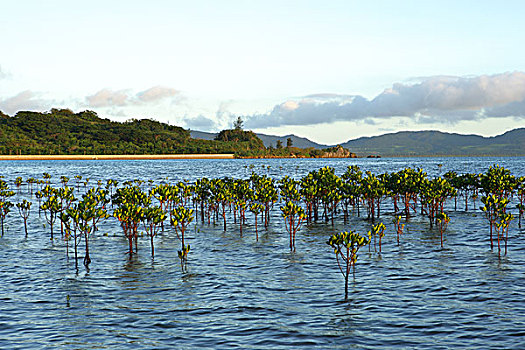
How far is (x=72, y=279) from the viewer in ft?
69.7

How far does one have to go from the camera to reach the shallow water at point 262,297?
14938 millimetres

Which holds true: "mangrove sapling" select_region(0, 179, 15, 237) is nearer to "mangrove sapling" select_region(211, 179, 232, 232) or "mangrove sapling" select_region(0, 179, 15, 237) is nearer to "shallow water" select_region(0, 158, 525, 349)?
"shallow water" select_region(0, 158, 525, 349)

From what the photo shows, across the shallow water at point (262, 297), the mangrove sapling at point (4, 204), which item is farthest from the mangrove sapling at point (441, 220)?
the mangrove sapling at point (4, 204)

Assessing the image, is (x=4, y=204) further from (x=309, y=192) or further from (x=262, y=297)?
(x=262, y=297)

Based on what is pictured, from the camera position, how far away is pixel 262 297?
18.8m

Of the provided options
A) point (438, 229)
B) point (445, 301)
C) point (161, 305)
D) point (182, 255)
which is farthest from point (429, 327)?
point (438, 229)

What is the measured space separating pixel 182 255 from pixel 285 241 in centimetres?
867

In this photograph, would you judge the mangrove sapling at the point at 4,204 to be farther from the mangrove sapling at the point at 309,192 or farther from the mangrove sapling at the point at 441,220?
the mangrove sapling at the point at 441,220

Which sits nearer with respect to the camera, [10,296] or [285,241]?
[10,296]

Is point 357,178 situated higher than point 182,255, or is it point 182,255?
point 357,178

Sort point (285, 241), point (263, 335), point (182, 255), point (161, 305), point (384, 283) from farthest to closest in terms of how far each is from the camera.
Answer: point (285, 241), point (182, 255), point (384, 283), point (161, 305), point (263, 335)

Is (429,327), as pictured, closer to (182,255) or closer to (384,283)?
(384,283)

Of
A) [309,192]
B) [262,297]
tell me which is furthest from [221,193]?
[262,297]

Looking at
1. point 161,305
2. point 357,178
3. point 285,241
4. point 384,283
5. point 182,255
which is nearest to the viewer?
point 161,305
